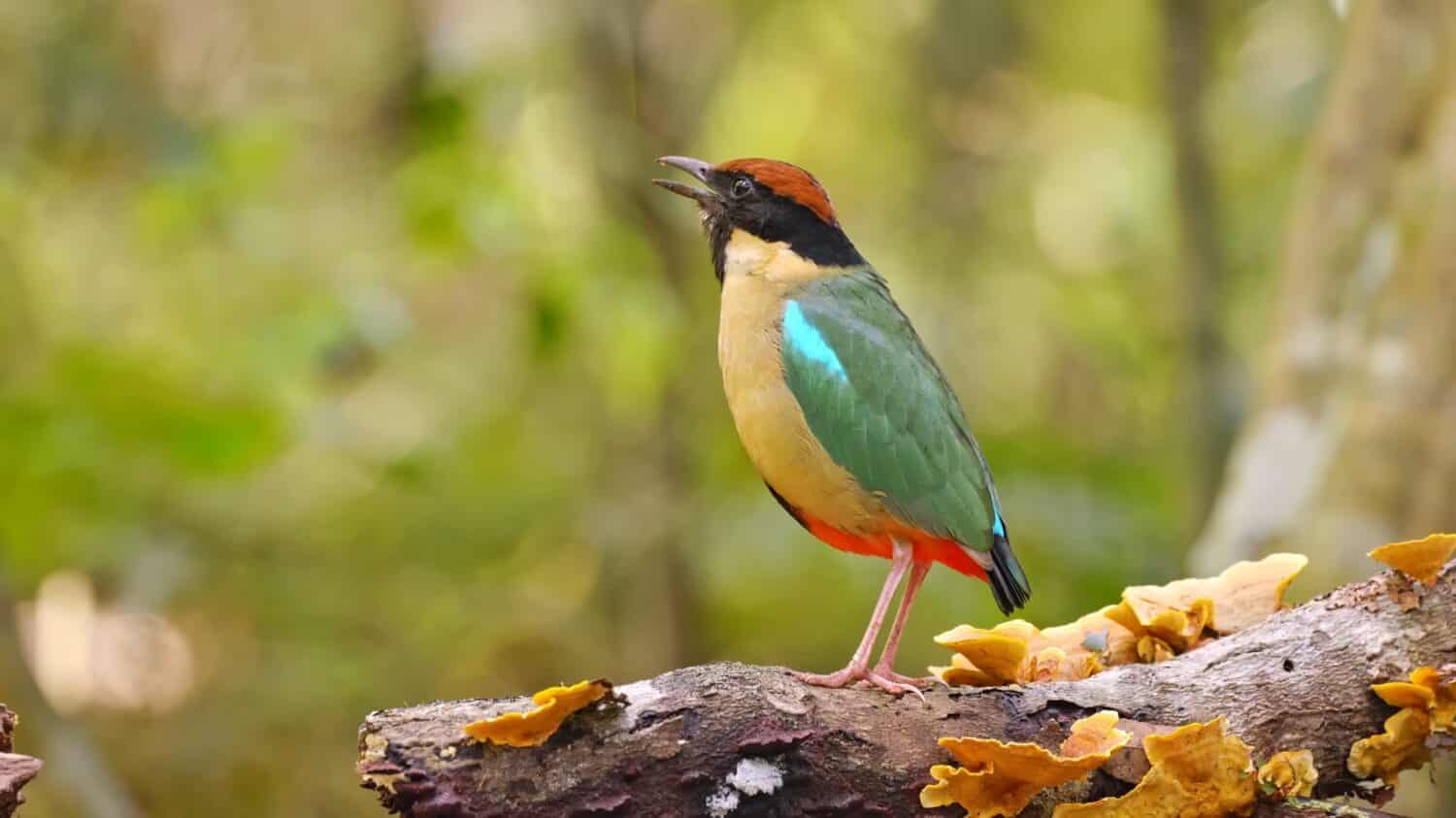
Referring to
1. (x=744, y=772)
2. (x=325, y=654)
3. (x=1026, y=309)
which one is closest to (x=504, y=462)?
(x=325, y=654)

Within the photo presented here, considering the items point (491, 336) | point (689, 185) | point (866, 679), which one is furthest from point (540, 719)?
point (491, 336)

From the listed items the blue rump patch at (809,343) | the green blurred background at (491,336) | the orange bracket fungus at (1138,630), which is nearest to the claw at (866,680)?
the orange bracket fungus at (1138,630)

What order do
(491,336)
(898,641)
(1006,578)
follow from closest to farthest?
(898,641) < (1006,578) < (491,336)

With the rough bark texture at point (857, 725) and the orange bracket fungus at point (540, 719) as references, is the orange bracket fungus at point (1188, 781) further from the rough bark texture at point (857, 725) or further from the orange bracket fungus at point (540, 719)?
the orange bracket fungus at point (540, 719)

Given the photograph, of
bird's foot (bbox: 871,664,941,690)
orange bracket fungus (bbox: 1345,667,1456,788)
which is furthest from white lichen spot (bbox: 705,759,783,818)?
orange bracket fungus (bbox: 1345,667,1456,788)

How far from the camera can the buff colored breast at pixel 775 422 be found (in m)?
3.83

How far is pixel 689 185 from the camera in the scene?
177 inches

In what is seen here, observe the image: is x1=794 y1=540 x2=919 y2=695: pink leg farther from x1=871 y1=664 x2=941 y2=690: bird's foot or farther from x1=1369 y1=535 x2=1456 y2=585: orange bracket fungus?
x1=1369 y1=535 x2=1456 y2=585: orange bracket fungus

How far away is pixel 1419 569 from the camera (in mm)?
3293

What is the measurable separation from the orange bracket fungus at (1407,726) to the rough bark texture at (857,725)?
3 cm

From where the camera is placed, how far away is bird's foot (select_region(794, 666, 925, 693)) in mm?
3275

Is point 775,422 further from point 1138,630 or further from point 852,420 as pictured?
point 1138,630

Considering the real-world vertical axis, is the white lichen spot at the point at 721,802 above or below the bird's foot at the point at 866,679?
below

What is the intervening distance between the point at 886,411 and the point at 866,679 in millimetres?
818
